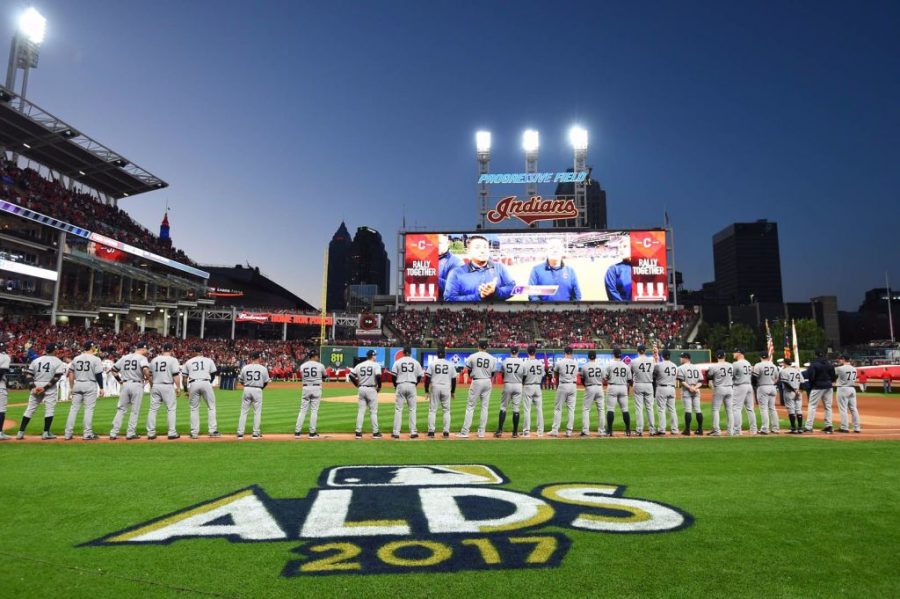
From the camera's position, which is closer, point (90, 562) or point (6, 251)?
point (90, 562)

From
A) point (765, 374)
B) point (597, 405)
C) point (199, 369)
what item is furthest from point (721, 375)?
point (199, 369)

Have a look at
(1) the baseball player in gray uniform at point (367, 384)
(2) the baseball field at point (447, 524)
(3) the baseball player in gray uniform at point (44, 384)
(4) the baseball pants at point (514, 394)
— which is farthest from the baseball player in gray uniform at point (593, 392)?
(3) the baseball player in gray uniform at point (44, 384)

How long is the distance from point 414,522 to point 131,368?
883cm

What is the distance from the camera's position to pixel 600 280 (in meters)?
51.7

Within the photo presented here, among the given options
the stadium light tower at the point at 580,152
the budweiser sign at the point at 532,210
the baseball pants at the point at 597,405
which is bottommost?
the baseball pants at the point at 597,405

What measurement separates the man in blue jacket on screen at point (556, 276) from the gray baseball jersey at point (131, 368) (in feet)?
146

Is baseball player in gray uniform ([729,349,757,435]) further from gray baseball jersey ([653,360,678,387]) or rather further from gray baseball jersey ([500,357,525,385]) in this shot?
gray baseball jersey ([500,357,525,385])

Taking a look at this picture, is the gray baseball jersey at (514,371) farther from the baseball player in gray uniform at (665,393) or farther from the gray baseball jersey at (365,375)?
the baseball player in gray uniform at (665,393)

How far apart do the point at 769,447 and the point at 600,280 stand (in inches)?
1717

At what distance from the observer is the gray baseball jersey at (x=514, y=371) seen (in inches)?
451

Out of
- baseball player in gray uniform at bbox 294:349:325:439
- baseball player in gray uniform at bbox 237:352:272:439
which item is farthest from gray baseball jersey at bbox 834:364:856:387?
baseball player in gray uniform at bbox 237:352:272:439

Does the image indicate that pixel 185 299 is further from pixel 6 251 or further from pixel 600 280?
pixel 600 280

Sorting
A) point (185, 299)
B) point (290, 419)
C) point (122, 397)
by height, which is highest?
point (185, 299)

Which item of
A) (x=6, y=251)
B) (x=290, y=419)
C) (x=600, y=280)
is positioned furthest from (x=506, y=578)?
(x=600, y=280)
